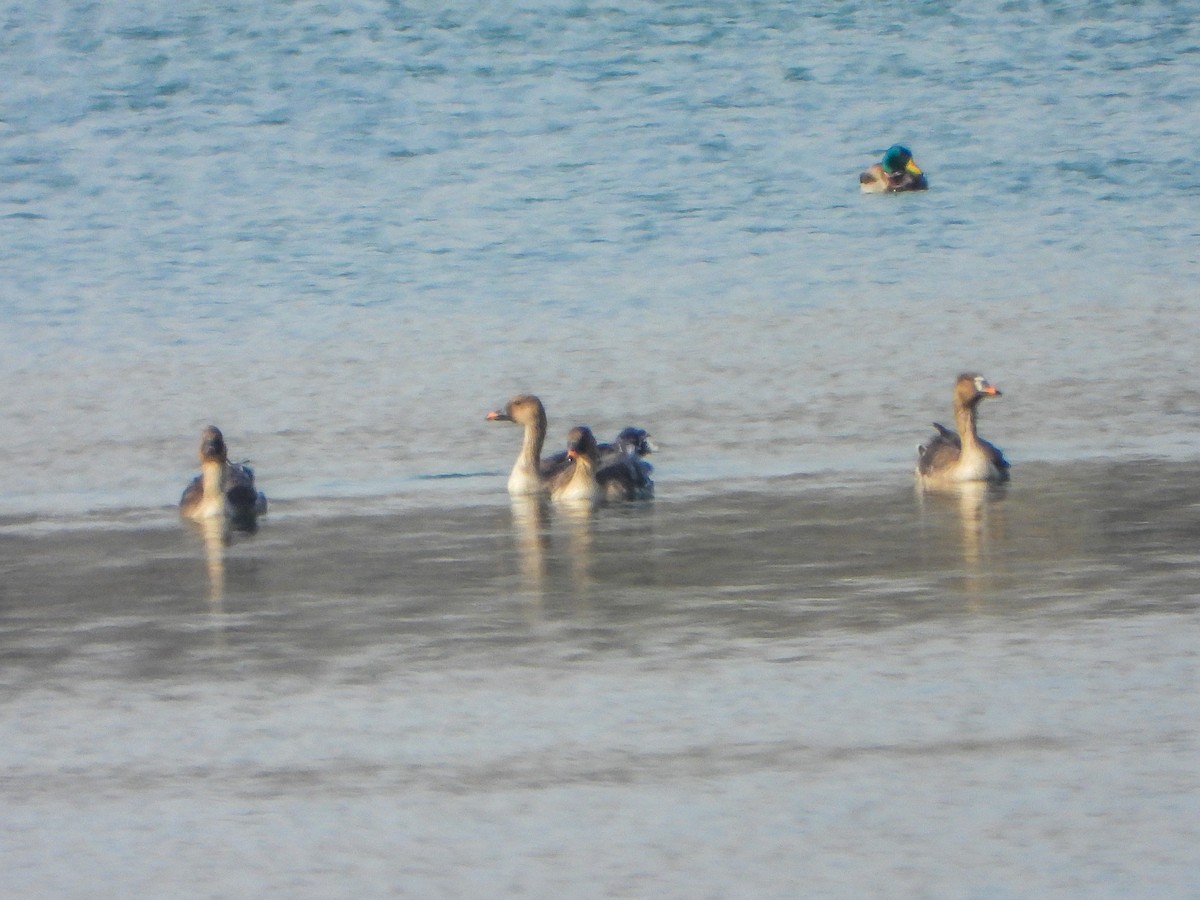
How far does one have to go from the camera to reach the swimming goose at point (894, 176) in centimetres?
2862

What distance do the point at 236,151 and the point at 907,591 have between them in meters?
23.2

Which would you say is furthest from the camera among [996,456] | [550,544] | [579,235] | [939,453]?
[579,235]

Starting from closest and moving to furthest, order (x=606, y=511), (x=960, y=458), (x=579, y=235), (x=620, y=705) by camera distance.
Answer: (x=620, y=705)
(x=606, y=511)
(x=960, y=458)
(x=579, y=235)

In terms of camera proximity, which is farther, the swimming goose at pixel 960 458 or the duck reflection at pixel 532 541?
the swimming goose at pixel 960 458

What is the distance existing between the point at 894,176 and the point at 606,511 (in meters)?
16.2

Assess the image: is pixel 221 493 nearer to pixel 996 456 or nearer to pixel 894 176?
pixel 996 456

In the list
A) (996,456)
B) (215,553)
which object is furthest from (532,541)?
(996,456)

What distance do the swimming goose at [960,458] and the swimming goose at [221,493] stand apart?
394 cm

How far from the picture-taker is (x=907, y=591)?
1045 centimetres

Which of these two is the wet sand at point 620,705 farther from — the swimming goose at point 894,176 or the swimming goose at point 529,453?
the swimming goose at point 894,176

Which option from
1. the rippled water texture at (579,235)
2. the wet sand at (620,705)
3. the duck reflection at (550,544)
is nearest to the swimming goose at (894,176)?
the rippled water texture at (579,235)

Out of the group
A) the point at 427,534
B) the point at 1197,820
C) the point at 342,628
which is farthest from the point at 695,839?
the point at 427,534

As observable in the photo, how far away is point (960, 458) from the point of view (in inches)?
537

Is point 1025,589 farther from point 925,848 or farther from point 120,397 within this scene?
point 120,397
